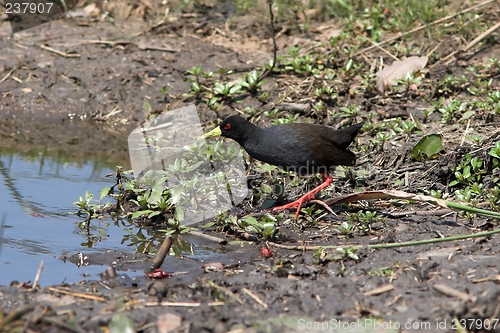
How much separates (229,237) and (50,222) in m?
1.61

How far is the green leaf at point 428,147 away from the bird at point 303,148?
619 mm

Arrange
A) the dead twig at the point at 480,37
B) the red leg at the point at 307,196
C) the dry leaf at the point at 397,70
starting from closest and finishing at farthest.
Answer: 1. the red leg at the point at 307,196
2. the dry leaf at the point at 397,70
3. the dead twig at the point at 480,37

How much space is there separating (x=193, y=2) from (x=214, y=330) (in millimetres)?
7430

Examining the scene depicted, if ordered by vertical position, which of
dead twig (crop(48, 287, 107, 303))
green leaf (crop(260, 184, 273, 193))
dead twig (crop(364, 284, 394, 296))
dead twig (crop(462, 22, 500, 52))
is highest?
dead twig (crop(462, 22, 500, 52))

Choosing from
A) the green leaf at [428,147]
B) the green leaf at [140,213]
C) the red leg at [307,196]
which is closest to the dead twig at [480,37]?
the green leaf at [428,147]

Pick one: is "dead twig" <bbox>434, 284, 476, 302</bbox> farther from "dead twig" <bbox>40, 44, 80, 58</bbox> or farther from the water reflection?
"dead twig" <bbox>40, 44, 80, 58</bbox>

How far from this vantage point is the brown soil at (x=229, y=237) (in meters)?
3.82

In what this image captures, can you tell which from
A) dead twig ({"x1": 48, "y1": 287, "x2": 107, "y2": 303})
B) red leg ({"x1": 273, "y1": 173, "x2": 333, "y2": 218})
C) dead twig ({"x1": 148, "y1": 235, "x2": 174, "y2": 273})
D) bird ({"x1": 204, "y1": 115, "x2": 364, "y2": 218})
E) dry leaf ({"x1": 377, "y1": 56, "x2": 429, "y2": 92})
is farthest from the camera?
dry leaf ({"x1": 377, "y1": 56, "x2": 429, "y2": 92})

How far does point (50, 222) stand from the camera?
5.77m

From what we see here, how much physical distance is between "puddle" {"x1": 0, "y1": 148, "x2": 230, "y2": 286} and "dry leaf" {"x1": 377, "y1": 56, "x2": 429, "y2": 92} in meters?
3.41

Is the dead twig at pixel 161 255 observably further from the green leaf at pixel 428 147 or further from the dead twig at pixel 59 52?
the dead twig at pixel 59 52

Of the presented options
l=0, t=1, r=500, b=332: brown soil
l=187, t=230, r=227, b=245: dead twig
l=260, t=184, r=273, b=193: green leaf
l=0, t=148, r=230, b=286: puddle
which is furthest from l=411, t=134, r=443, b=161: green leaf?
l=0, t=148, r=230, b=286: puddle

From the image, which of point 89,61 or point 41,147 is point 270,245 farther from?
point 89,61

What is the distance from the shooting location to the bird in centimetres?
602
